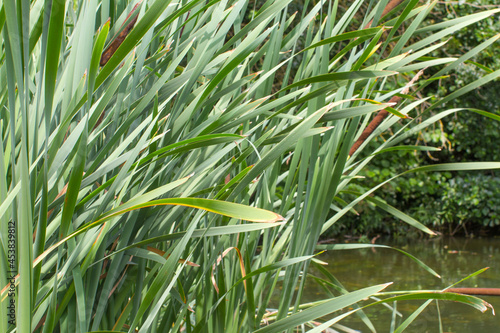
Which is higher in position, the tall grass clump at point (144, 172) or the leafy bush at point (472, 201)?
the tall grass clump at point (144, 172)

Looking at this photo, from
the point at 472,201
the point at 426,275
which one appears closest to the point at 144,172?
the point at 426,275

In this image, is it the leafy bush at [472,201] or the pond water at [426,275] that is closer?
the pond water at [426,275]

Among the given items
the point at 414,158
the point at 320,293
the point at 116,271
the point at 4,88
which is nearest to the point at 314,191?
the point at 116,271

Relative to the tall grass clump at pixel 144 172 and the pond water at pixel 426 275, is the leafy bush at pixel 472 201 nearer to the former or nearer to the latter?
the pond water at pixel 426 275

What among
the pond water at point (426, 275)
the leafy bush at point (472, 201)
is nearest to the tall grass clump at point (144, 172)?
the pond water at point (426, 275)

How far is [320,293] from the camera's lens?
8.46ft

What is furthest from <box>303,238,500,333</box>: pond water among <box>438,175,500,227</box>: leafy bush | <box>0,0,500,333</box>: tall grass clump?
<box>0,0,500,333</box>: tall grass clump

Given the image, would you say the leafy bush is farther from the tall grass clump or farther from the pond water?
the tall grass clump

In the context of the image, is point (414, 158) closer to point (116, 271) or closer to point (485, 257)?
point (485, 257)

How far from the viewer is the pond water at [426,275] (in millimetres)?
1897

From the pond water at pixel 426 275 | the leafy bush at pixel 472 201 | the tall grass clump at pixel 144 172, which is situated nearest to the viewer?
the tall grass clump at pixel 144 172

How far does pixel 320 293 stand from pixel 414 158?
3000 millimetres

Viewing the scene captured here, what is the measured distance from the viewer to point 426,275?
2.94 metres

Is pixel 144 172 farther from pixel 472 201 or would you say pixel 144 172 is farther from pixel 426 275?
pixel 472 201
